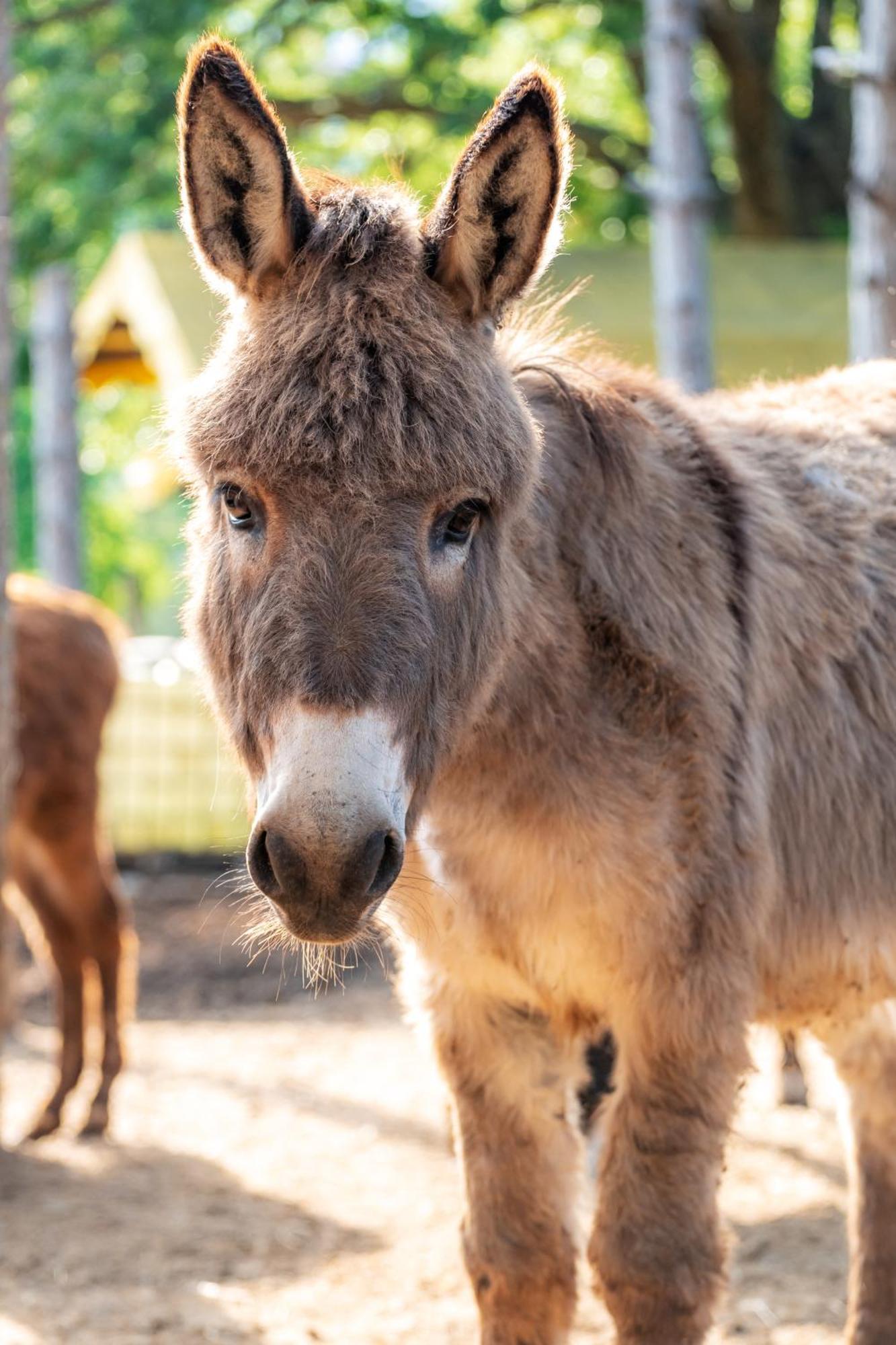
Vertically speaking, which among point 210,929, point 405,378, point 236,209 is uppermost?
point 236,209

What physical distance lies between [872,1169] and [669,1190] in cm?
110

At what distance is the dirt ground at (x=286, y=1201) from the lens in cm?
386

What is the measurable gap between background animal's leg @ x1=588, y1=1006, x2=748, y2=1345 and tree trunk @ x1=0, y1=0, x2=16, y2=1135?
9.33ft

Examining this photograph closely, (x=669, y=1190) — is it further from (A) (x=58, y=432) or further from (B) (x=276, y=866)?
(A) (x=58, y=432)

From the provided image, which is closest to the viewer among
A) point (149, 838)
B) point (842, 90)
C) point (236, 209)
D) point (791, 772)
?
point (236, 209)

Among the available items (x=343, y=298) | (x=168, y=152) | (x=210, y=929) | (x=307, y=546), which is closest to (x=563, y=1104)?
(x=307, y=546)

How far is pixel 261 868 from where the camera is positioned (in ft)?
6.77

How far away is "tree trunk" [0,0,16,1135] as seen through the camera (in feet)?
15.9

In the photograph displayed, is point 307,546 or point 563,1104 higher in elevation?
point 307,546

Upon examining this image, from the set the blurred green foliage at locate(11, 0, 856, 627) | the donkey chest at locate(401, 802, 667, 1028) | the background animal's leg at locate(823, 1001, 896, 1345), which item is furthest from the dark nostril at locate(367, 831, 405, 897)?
the blurred green foliage at locate(11, 0, 856, 627)

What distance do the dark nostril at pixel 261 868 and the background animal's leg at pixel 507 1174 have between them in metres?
1.03

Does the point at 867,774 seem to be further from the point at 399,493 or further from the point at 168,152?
the point at 168,152

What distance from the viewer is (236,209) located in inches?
96.7

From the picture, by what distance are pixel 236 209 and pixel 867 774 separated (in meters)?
1.70
